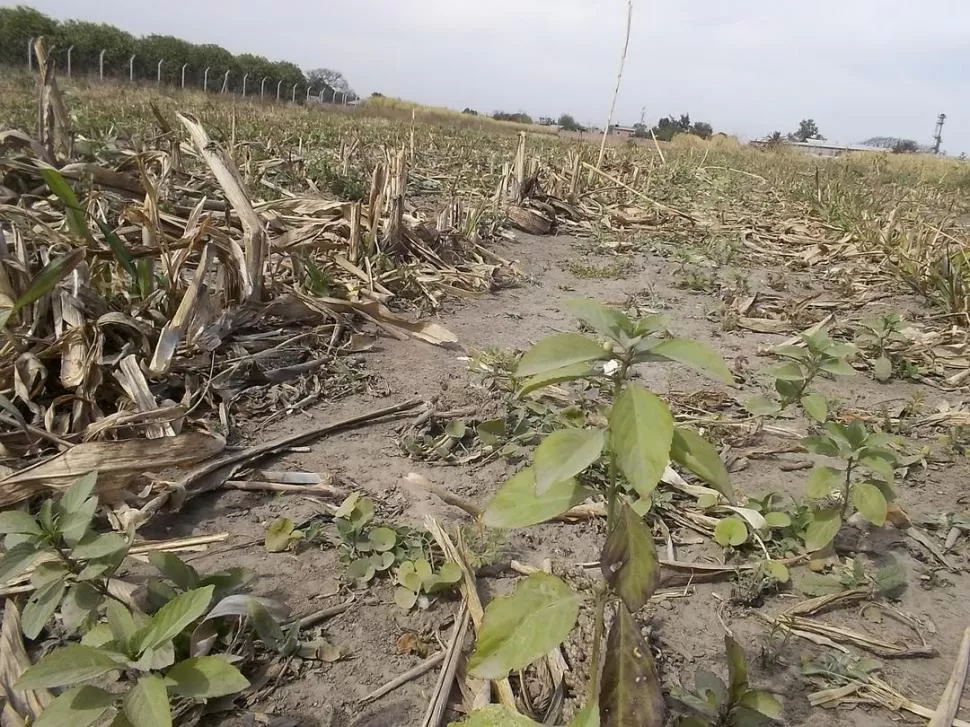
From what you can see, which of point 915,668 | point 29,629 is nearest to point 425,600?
point 29,629

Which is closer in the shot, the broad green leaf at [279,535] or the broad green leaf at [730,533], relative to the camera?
the broad green leaf at [279,535]

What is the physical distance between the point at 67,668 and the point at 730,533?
1.81 meters

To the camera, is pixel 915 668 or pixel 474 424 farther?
pixel 474 424

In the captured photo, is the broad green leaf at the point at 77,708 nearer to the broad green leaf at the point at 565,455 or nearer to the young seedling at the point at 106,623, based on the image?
the young seedling at the point at 106,623

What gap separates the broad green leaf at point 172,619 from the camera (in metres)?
1.21

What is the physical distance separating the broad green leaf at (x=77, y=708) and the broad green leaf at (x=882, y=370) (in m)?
3.74

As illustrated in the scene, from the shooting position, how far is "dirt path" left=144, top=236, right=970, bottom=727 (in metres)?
1.49

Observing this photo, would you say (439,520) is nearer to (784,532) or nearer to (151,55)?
(784,532)

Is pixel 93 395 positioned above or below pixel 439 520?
above

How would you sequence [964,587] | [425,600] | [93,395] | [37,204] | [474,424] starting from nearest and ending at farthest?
[425,600]
[964,587]
[93,395]
[474,424]
[37,204]

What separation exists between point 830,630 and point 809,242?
20.0ft

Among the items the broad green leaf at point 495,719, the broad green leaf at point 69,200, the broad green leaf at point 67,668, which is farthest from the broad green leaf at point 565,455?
the broad green leaf at point 69,200

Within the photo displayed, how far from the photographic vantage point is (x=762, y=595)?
1836 mm

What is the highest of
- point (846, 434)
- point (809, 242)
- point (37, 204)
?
point (809, 242)
